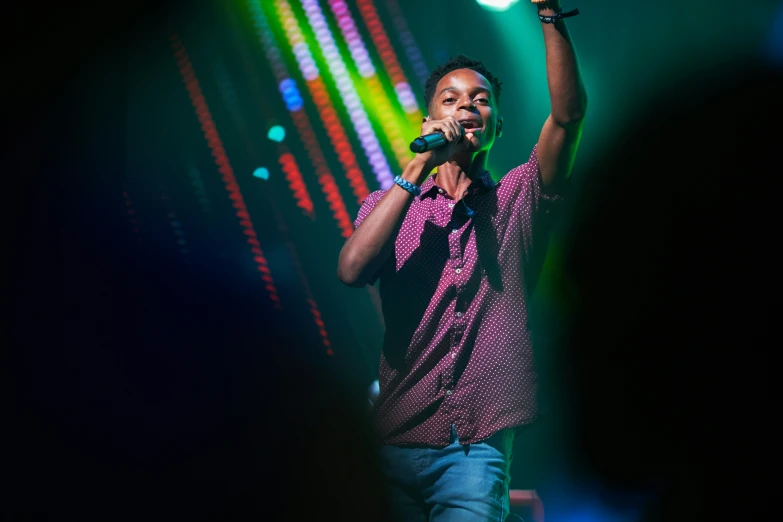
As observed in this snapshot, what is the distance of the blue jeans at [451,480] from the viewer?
1.23 meters

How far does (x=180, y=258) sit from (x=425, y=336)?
1.17 meters

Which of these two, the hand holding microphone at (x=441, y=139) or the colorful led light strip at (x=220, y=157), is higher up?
the colorful led light strip at (x=220, y=157)

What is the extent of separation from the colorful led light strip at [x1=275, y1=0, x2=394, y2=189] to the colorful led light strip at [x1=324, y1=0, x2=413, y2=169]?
7 cm

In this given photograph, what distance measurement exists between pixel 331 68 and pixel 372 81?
22 centimetres

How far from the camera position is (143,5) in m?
2.16

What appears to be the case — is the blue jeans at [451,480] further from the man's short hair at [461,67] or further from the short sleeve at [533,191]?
the man's short hair at [461,67]

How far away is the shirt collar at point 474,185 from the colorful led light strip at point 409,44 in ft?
4.05

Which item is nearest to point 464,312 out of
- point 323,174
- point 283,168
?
point 323,174

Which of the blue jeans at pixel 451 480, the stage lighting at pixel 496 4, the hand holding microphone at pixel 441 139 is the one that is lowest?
the blue jeans at pixel 451 480

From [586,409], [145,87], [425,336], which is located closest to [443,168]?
[425,336]

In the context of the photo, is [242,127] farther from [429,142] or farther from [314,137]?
[429,142]

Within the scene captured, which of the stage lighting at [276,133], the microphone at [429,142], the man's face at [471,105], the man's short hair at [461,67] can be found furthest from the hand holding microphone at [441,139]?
the stage lighting at [276,133]

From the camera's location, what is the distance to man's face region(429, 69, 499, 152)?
157cm

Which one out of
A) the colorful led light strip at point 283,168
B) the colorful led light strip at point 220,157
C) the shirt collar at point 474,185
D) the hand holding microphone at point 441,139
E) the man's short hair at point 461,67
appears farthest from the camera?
the colorful led light strip at point 283,168
